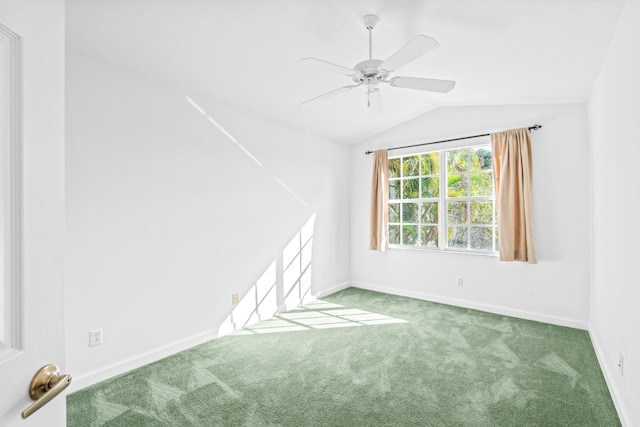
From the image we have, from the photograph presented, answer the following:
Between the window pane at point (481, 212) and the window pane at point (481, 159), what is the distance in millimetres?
458

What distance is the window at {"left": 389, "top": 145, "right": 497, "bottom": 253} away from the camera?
4.09m

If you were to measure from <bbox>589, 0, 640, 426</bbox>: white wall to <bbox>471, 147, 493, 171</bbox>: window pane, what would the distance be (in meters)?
1.20

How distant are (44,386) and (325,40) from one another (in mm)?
2503

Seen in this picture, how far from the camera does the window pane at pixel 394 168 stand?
15.9 feet

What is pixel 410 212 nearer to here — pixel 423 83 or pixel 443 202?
pixel 443 202

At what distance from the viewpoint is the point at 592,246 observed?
10.5ft

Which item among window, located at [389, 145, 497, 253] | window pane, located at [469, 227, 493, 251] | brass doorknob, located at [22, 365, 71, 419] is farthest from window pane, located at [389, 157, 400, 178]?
brass doorknob, located at [22, 365, 71, 419]

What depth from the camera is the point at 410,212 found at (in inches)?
187

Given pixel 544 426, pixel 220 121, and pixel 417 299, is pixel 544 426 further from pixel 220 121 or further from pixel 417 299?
pixel 220 121

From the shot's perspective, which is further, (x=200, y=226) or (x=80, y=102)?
(x=200, y=226)

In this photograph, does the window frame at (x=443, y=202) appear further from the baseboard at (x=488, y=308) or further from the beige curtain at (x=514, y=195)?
the baseboard at (x=488, y=308)

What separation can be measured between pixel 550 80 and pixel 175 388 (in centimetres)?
411

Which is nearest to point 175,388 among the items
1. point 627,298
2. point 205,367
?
point 205,367

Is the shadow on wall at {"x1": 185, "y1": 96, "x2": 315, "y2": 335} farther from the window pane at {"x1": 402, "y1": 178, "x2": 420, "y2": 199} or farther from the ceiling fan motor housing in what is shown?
the ceiling fan motor housing
